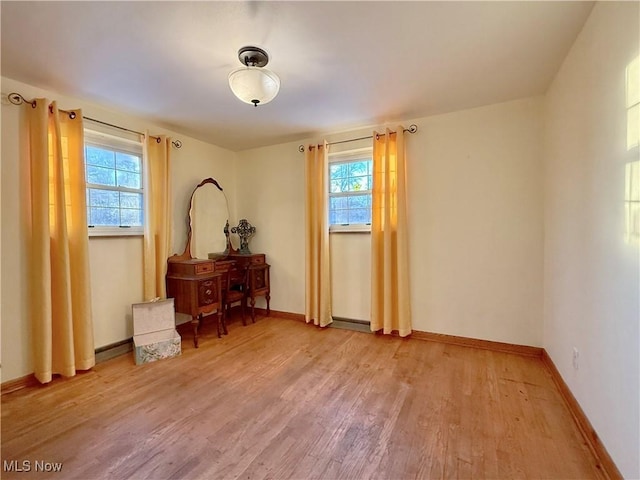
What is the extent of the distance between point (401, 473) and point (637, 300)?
1.29 metres

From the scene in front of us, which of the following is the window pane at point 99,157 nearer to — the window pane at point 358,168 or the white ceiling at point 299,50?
the white ceiling at point 299,50

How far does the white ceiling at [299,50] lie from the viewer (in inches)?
→ 60.4

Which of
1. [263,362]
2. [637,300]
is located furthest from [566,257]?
[263,362]

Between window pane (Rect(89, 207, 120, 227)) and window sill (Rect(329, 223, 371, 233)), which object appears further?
window sill (Rect(329, 223, 371, 233))

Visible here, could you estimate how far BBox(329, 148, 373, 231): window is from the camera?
345 cm

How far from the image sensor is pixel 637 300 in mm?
1174

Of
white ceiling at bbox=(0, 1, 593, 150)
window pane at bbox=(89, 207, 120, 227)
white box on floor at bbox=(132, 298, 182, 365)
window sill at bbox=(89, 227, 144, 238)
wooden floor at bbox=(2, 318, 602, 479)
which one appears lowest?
wooden floor at bbox=(2, 318, 602, 479)

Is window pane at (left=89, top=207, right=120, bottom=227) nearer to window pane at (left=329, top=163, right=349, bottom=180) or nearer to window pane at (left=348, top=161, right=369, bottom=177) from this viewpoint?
window pane at (left=329, top=163, right=349, bottom=180)

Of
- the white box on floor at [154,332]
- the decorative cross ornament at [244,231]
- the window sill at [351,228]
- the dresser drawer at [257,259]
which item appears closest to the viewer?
the white box on floor at [154,332]

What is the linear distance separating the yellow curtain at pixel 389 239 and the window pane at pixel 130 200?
254 cm

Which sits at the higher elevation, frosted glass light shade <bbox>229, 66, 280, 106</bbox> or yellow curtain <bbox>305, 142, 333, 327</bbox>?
frosted glass light shade <bbox>229, 66, 280, 106</bbox>

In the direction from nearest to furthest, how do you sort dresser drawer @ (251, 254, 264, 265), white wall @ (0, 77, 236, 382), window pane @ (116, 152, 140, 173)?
1. white wall @ (0, 77, 236, 382)
2. window pane @ (116, 152, 140, 173)
3. dresser drawer @ (251, 254, 264, 265)

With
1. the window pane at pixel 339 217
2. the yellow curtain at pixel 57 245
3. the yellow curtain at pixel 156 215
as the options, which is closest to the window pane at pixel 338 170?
the window pane at pixel 339 217

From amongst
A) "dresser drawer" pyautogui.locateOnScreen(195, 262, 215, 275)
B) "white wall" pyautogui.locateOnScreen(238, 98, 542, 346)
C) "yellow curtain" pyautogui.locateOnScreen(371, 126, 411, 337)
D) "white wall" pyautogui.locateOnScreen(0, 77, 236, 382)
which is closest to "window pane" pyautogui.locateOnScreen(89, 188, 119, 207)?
"white wall" pyautogui.locateOnScreen(0, 77, 236, 382)
